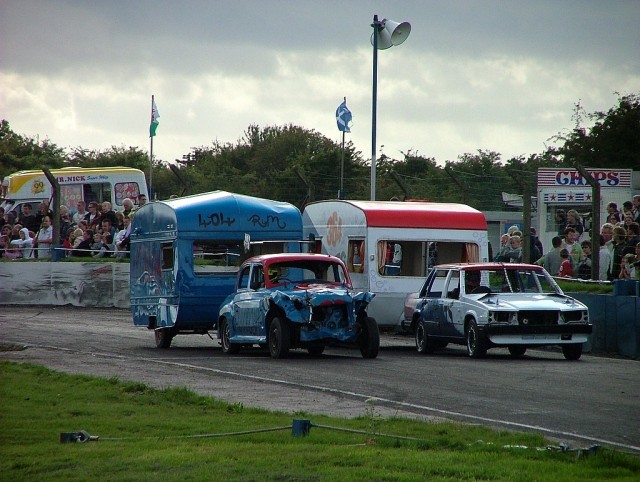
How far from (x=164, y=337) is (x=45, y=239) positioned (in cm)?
1413

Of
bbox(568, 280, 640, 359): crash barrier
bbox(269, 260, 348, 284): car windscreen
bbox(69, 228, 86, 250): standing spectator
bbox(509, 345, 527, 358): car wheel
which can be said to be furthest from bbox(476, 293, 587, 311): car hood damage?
bbox(69, 228, 86, 250): standing spectator

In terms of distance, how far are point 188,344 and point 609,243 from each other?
8.12 meters

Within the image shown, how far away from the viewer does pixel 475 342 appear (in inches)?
760

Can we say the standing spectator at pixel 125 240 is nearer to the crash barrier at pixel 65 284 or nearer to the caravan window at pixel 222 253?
the crash barrier at pixel 65 284

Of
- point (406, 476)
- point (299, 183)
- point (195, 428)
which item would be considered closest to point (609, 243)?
point (299, 183)

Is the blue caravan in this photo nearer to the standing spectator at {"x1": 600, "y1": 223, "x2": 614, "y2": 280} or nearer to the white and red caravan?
the white and red caravan

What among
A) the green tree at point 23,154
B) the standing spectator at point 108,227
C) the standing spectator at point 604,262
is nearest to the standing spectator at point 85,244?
the standing spectator at point 108,227

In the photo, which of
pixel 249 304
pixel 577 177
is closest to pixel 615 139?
pixel 577 177

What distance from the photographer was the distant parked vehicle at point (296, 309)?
61.6ft

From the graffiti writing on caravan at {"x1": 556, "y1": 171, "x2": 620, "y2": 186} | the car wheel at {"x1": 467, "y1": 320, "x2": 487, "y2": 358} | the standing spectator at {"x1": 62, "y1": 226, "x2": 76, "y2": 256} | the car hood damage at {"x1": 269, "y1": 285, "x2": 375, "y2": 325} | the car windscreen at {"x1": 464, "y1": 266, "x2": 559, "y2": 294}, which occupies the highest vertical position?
the graffiti writing on caravan at {"x1": 556, "y1": 171, "x2": 620, "y2": 186}

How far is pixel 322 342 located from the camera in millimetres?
18984

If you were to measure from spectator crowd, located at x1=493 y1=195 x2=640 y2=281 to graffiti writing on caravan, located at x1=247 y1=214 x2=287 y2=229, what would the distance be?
5.44 meters

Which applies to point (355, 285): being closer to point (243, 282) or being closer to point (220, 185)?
point (243, 282)

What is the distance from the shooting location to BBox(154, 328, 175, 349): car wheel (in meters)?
22.2
